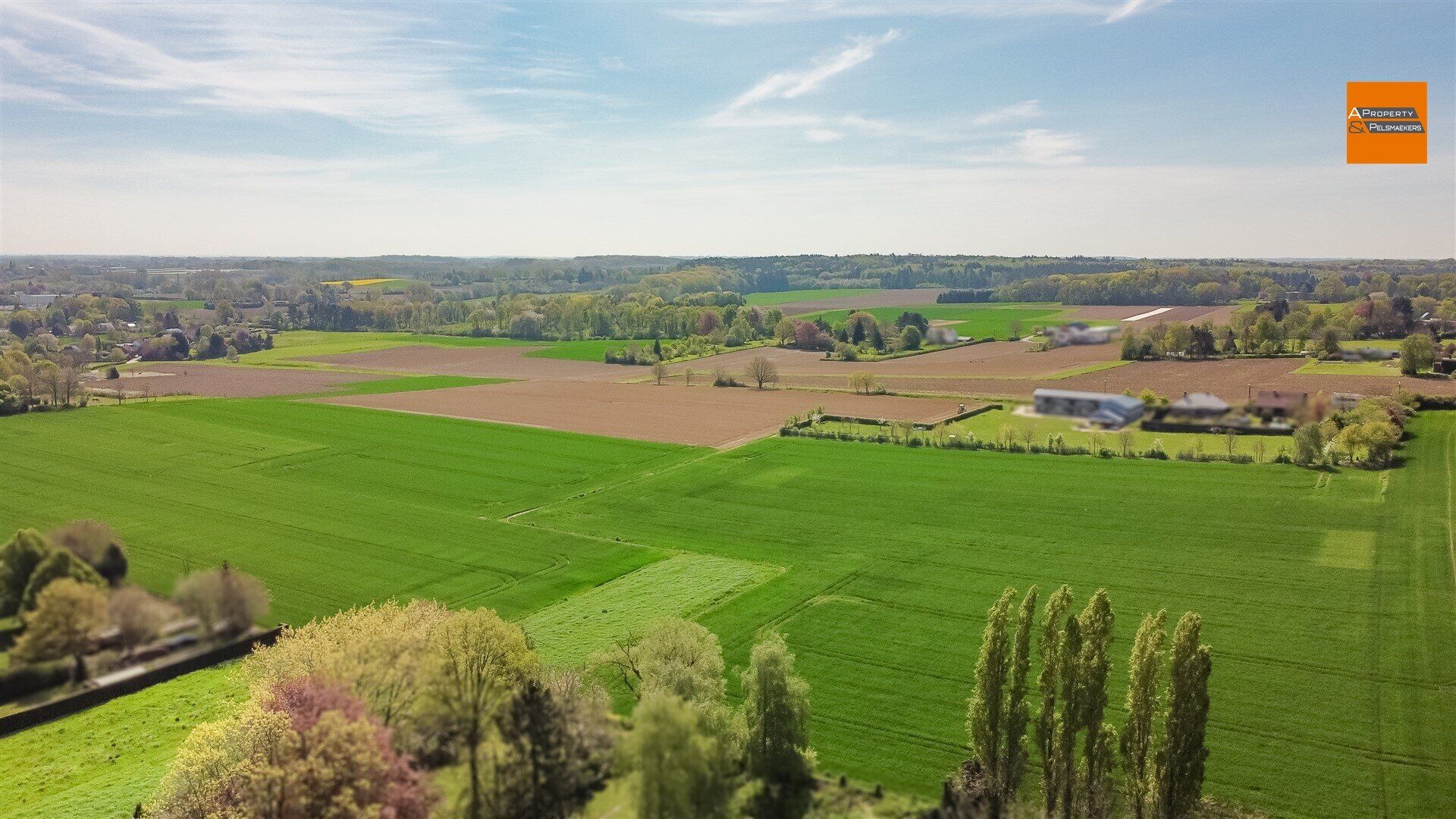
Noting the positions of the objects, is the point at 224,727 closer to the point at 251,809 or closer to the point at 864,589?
the point at 251,809

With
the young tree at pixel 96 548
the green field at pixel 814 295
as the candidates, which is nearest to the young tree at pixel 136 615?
the young tree at pixel 96 548

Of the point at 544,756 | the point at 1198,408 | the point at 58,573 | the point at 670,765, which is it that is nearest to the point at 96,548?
the point at 58,573

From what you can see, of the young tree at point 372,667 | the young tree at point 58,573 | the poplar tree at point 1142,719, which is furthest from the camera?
the young tree at point 372,667

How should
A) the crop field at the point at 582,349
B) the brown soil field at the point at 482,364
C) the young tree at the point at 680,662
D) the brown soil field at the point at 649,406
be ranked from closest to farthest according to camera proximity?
the young tree at the point at 680,662 < the brown soil field at the point at 649,406 < the brown soil field at the point at 482,364 < the crop field at the point at 582,349

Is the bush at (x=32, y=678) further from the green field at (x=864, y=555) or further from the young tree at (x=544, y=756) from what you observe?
the young tree at (x=544, y=756)

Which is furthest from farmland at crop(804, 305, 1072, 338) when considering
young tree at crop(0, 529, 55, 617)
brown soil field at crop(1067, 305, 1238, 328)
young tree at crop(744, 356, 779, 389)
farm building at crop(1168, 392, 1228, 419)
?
young tree at crop(0, 529, 55, 617)

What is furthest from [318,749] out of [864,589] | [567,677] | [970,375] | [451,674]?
[970,375]

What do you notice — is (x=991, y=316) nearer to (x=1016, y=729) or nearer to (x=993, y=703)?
(x=993, y=703)
